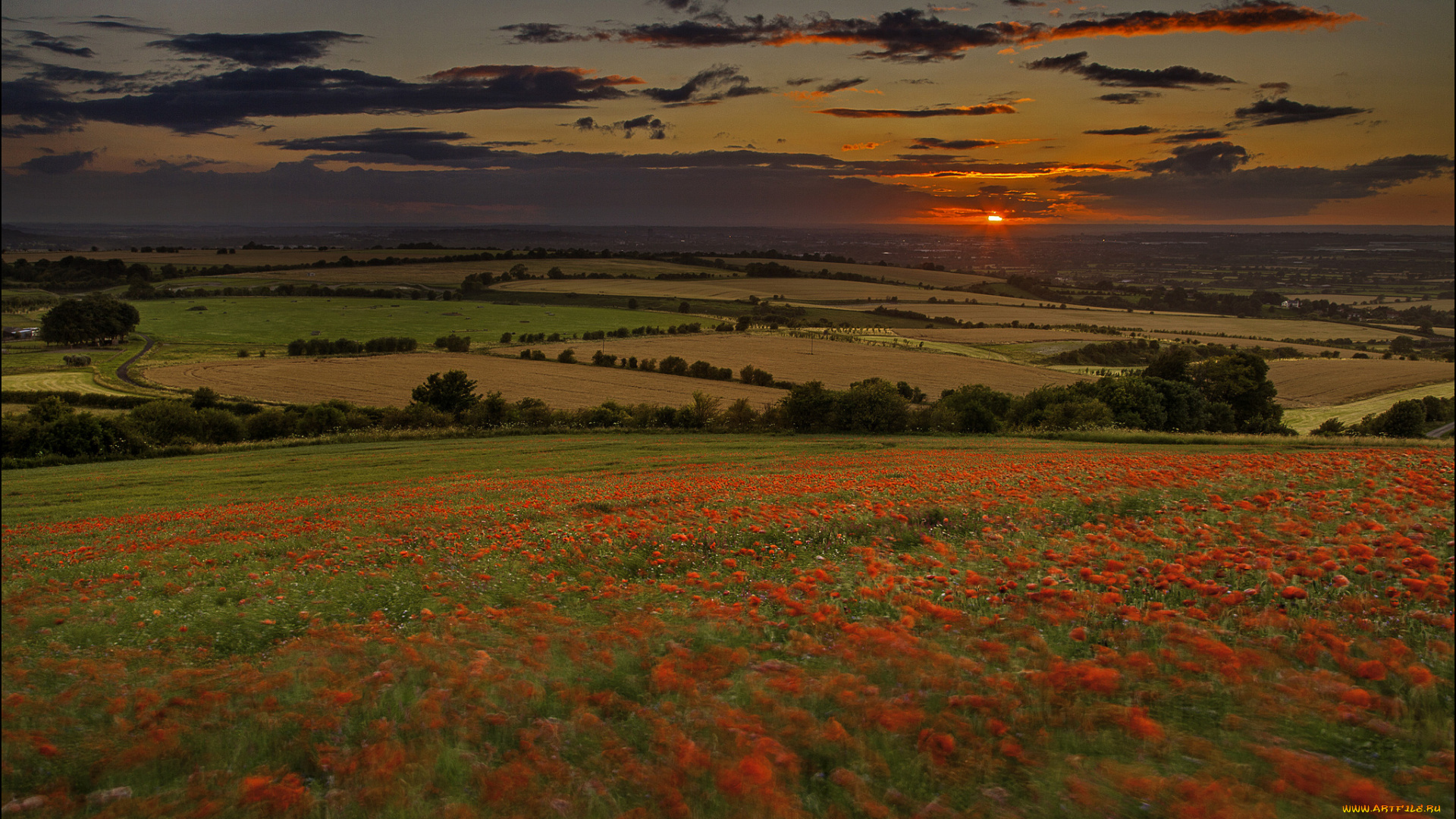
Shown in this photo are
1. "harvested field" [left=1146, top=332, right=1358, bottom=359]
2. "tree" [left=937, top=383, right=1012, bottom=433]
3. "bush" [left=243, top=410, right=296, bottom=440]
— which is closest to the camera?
"tree" [left=937, top=383, right=1012, bottom=433]

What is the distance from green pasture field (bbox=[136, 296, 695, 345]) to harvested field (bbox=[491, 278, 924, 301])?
15.8 meters

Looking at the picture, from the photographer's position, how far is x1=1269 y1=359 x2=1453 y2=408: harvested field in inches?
2467

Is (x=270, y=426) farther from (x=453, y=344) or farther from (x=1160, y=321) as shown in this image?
(x=1160, y=321)

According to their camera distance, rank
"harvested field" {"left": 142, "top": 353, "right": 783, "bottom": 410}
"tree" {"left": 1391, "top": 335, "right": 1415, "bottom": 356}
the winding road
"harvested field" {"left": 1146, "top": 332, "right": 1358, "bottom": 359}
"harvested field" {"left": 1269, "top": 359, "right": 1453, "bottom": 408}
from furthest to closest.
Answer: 1. "harvested field" {"left": 1146, "top": 332, "right": 1358, "bottom": 359}
2. the winding road
3. "tree" {"left": 1391, "top": 335, "right": 1415, "bottom": 356}
4. "harvested field" {"left": 142, "top": 353, "right": 783, "bottom": 410}
5. "harvested field" {"left": 1269, "top": 359, "right": 1453, "bottom": 408}

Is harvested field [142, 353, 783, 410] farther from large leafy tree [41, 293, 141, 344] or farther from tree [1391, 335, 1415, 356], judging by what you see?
tree [1391, 335, 1415, 356]

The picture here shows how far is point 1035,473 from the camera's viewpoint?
18203 millimetres

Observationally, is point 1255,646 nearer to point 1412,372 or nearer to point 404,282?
point 1412,372

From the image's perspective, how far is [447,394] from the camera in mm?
60562

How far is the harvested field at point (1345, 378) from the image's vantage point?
6266cm

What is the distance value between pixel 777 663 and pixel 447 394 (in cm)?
5814

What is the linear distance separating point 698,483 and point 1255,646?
571 inches

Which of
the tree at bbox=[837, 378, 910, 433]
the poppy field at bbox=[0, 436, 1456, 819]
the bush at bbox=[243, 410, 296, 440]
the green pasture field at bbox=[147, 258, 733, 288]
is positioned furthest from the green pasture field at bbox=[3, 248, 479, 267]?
the poppy field at bbox=[0, 436, 1456, 819]

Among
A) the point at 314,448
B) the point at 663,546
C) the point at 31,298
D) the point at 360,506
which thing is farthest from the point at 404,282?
the point at 663,546

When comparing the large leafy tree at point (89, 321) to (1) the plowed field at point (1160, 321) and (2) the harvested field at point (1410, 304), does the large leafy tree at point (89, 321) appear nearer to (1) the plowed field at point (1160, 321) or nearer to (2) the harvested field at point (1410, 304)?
(1) the plowed field at point (1160, 321)
